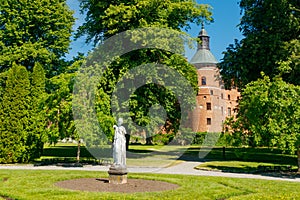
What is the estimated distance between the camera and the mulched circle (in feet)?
34.9

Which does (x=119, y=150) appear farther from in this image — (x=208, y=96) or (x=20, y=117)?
(x=208, y=96)

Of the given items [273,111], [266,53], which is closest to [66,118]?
[273,111]

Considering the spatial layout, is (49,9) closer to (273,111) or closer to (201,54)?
(273,111)

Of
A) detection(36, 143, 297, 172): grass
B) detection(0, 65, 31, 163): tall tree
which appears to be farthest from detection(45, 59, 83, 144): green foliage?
detection(36, 143, 297, 172): grass

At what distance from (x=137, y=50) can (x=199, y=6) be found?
6.86 meters

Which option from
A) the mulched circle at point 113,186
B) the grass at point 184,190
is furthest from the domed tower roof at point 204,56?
the mulched circle at point 113,186

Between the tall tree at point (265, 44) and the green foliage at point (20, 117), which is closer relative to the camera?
the tall tree at point (265, 44)

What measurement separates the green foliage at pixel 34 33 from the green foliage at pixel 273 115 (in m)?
16.2

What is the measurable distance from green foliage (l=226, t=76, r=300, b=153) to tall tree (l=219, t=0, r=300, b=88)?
10.2ft

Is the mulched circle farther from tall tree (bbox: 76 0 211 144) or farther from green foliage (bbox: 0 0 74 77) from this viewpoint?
green foliage (bbox: 0 0 74 77)

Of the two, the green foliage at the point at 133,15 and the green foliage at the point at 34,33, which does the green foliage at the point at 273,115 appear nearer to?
the green foliage at the point at 133,15

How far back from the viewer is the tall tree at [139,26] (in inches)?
817

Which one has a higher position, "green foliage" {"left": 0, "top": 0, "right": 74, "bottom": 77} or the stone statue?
"green foliage" {"left": 0, "top": 0, "right": 74, "bottom": 77}

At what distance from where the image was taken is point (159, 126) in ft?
73.5
